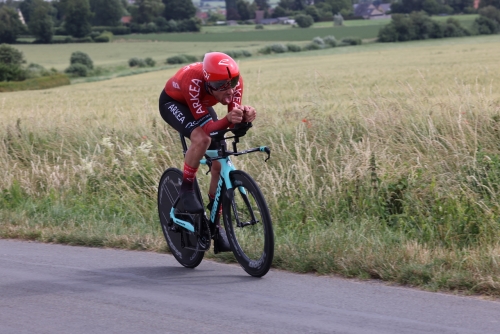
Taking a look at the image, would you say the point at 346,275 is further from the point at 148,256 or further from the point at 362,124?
the point at 362,124

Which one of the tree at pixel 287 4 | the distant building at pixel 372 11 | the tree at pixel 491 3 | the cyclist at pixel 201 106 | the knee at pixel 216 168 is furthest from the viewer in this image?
the tree at pixel 287 4

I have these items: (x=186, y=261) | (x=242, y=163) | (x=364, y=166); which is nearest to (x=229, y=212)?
(x=186, y=261)

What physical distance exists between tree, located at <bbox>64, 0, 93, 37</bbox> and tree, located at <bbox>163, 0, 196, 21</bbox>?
1155cm

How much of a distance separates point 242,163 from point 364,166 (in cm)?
219

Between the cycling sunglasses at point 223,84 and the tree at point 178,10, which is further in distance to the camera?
the tree at point 178,10

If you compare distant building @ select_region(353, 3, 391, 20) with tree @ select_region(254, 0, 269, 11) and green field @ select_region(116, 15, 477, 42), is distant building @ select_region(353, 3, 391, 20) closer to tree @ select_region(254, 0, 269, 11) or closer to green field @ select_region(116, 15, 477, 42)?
green field @ select_region(116, 15, 477, 42)

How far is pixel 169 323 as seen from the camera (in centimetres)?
464

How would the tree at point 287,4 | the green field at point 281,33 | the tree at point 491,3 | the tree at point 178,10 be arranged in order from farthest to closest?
the tree at point 287,4 < the tree at point 178,10 < the green field at point 281,33 < the tree at point 491,3

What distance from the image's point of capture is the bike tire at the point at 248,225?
556 centimetres

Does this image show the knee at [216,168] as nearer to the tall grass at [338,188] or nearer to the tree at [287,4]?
the tall grass at [338,188]

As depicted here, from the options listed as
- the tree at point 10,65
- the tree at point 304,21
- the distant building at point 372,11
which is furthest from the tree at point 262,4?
the tree at point 10,65

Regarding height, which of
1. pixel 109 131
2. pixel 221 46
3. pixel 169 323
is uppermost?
pixel 169 323

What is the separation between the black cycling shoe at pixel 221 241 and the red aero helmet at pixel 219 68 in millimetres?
1299

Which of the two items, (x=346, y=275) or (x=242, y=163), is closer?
(x=346, y=275)
